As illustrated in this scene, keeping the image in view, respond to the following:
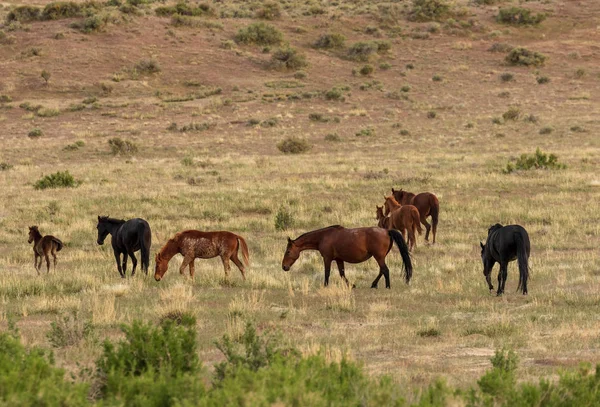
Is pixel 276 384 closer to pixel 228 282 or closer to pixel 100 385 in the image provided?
pixel 100 385

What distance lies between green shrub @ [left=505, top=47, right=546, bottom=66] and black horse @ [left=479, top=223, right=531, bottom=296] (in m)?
54.1

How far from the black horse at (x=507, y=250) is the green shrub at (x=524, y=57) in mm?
54053

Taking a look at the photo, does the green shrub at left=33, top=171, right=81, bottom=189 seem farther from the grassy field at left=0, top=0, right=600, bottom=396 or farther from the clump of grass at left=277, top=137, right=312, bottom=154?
the clump of grass at left=277, top=137, right=312, bottom=154

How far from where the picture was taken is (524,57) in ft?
212

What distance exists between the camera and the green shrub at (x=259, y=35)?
66.5 metres

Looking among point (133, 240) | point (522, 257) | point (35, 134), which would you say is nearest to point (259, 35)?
point (35, 134)

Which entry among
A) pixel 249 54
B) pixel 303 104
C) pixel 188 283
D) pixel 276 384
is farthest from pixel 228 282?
pixel 249 54

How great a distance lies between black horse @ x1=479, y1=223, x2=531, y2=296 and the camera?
12484mm

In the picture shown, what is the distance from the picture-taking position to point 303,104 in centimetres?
5278

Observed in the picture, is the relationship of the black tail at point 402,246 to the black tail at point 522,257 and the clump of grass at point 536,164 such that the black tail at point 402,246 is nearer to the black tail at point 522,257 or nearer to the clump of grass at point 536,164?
the black tail at point 522,257

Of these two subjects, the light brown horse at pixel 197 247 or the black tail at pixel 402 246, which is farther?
the light brown horse at pixel 197 247

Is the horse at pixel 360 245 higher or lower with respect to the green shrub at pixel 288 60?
lower

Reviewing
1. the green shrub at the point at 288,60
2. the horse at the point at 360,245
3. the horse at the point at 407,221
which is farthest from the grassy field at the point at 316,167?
the green shrub at the point at 288,60

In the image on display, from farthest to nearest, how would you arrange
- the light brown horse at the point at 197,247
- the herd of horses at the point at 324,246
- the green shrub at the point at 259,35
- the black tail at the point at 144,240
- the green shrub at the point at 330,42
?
1. the green shrub at the point at 330,42
2. the green shrub at the point at 259,35
3. the black tail at the point at 144,240
4. the light brown horse at the point at 197,247
5. the herd of horses at the point at 324,246
